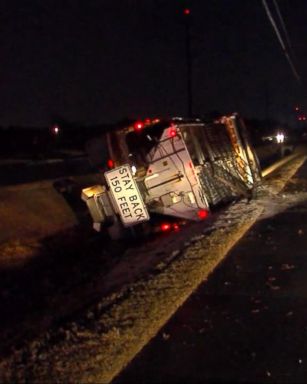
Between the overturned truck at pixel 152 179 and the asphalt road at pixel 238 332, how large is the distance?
596 cm

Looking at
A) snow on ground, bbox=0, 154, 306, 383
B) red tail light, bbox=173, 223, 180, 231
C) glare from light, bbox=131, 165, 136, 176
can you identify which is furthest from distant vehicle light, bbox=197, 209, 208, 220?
snow on ground, bbox=0, 154, 306, 383

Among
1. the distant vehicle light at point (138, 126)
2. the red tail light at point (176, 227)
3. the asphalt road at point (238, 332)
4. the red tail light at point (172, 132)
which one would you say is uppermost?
the distant vehicle light at point (138, 126)

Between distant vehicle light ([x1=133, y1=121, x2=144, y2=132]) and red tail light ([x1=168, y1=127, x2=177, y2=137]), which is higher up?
distant vehicle light ([x1=133, y1=121, x2=144, y2=132])

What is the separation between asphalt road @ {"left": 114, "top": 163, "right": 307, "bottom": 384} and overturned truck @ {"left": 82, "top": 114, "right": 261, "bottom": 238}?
5.96 m

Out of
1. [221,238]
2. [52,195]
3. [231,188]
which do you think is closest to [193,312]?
[221,238]

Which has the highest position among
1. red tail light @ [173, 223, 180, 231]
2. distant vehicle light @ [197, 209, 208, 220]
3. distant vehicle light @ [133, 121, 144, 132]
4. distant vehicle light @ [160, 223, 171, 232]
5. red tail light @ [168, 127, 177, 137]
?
distant vehicle light @ [133, 121, 144, 132]

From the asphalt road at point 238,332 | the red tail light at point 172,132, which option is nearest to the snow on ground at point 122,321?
the asphalt road at point 238,332

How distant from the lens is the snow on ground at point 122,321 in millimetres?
5707

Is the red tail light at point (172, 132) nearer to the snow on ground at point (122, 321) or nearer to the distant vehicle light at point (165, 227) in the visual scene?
the distant vehicle light at point (165, 227)

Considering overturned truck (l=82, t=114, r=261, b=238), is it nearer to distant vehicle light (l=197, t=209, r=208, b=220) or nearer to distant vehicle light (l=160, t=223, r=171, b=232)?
distant vehicle light (l=197, t=209, r=208, b=220)

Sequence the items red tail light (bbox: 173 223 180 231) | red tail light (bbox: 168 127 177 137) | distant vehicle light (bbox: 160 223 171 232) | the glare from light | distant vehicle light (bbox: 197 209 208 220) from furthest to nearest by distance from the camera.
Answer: distant vehicle light (bbox: 160 223 171 232) < red tail light (bbox: 173 223 180 231) < distant vehicle light (bbox: 197 209 208 220) < red tail light (bbox: 168 127 177 137) < the glare from light

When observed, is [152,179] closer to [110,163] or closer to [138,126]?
[110,163]

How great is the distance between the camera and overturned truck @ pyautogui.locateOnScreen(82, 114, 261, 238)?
51.1 ft

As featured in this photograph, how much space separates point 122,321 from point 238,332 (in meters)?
1.37
